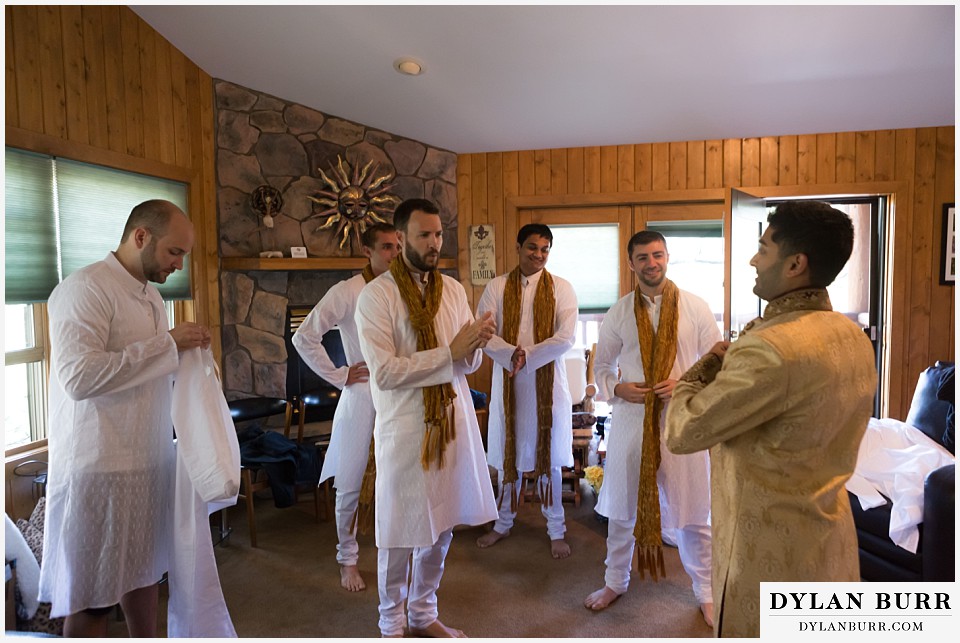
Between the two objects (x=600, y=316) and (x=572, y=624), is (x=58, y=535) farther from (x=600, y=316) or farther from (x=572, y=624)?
(x=600, y=316)

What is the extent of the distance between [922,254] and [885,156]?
0.68 meters

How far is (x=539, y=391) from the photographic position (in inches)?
123

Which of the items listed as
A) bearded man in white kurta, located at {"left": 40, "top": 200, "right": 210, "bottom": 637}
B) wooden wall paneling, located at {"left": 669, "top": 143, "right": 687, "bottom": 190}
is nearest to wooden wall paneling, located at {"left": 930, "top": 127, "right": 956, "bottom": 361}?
wooden wall paneling, located at {"left": 669, "top": 143, "right": 687, "bottom": 190}

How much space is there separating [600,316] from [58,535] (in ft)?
12.2

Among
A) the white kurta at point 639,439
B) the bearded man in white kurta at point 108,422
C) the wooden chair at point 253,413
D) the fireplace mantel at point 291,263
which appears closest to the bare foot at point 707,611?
the white kurta at point 639,439

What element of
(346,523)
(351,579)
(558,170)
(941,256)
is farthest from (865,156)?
(351,579)

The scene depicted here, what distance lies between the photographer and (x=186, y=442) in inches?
75.5

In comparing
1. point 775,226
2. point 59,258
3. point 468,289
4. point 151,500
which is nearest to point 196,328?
point 151,500

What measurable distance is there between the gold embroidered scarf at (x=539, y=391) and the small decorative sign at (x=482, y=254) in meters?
1.58

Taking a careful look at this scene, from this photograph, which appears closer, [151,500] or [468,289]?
[151,500]

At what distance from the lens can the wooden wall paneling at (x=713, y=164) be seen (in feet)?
14.2

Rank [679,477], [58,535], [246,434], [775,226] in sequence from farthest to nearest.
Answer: [246,434], [679,477], [58,535], [775,226]

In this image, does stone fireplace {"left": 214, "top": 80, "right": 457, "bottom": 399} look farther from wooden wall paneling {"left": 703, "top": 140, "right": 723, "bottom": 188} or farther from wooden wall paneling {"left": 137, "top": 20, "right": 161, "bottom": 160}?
wooden wall paneling {"left": 703, "top": 140, "right": 723, "bottom": 188}

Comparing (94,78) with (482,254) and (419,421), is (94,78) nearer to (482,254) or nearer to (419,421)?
(419,421)
